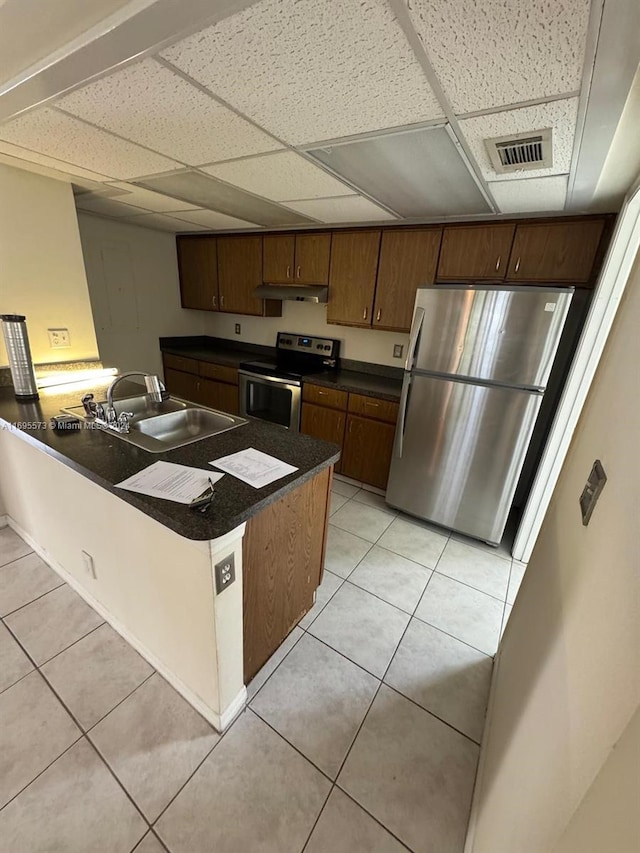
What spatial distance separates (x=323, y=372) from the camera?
11.0 ft

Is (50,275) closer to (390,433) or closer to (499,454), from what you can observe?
(390,433)

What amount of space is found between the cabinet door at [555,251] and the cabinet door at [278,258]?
6.18 ft

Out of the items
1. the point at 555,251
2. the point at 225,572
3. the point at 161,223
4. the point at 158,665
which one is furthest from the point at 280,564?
the point at 161,223

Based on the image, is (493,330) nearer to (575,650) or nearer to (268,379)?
(575,650)

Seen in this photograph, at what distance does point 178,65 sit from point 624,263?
2.05m

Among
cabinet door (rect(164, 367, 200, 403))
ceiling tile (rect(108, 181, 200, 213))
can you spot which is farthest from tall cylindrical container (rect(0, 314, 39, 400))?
cabinet door (rect(164, 367, 200, 403))

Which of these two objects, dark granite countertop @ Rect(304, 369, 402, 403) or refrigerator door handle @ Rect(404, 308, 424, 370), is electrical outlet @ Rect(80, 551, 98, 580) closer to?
dark granite countertop @ Rect(304, 369, 402, 403)

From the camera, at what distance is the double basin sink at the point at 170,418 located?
5.83ft

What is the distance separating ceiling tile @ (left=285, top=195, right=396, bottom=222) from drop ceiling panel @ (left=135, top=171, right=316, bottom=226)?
16 cm

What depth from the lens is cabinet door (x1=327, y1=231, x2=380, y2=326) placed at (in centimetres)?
285

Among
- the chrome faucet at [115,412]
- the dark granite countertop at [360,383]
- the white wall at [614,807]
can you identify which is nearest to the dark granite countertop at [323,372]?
the dark granite countertop at [360,383]

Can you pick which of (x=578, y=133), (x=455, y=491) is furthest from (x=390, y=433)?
(x=578, y=133)

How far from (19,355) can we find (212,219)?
6.45 feet

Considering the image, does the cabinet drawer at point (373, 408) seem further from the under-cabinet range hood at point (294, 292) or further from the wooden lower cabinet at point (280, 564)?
the wooden lower cabinet at point (280, 564)
